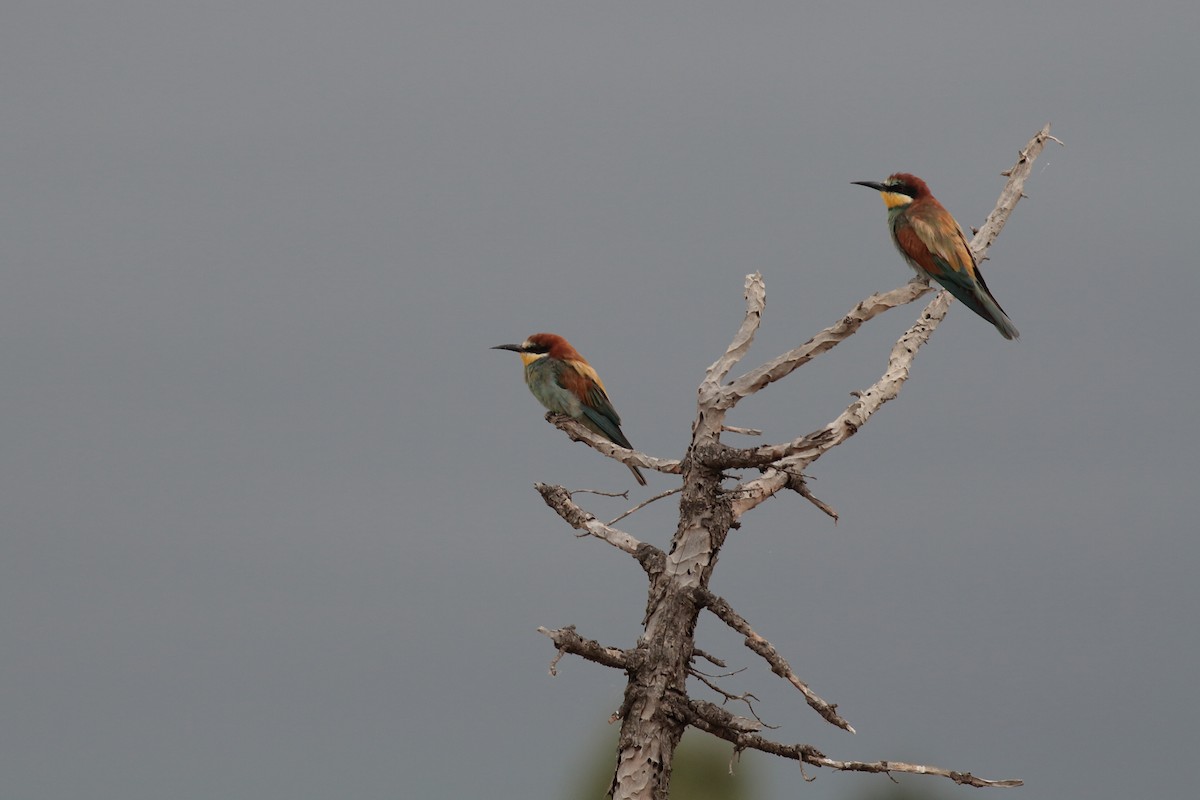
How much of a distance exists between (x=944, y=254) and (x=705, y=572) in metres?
3.42

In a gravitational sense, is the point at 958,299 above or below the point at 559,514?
above

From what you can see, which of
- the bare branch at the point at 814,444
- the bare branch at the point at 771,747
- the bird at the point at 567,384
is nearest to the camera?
the bare branch at the point at 771,747

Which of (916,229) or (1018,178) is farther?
(1018,178)

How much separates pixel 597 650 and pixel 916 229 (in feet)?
14.3

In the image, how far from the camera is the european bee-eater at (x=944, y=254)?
10695 millimetres

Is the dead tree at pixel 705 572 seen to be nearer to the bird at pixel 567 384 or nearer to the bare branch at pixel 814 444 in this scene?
the bare branch at pixel 814 444

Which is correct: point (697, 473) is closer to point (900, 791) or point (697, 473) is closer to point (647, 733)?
point (647, 733)

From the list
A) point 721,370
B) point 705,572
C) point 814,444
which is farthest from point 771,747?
point 721,370

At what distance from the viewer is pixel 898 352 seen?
10.5 m

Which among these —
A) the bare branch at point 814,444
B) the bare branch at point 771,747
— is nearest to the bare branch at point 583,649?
the bare branch at point 771,747

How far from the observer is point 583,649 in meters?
8.86

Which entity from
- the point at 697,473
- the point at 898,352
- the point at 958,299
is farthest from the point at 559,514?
the point at 958,299

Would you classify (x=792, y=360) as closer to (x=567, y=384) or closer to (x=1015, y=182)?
(x=567, y=384)

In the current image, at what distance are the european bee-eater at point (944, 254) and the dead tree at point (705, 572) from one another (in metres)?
1.00
